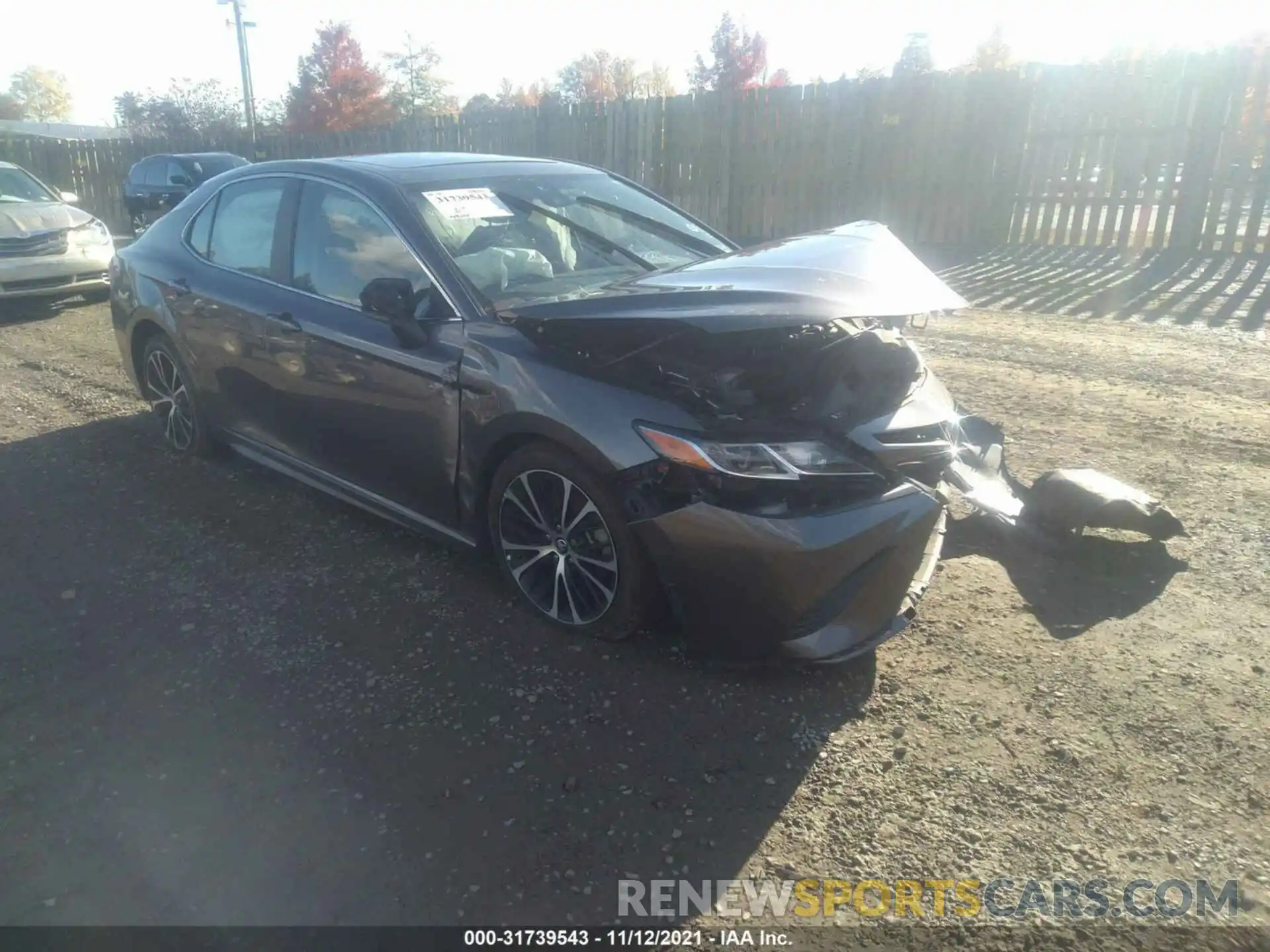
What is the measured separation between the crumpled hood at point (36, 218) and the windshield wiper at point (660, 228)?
827cm

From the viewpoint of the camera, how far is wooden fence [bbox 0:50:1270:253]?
10398 mm

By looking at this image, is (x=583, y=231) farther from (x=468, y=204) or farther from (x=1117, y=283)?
(x=1117, y=283)

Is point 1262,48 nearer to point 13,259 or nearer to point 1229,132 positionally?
point 1229,132

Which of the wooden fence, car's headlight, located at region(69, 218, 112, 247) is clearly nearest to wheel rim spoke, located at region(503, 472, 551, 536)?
car's headlight, located at region(69, 218, 112, 247)

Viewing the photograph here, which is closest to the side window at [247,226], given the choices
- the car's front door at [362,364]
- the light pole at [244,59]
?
the car's front door at [362,364]

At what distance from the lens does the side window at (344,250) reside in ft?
12.6

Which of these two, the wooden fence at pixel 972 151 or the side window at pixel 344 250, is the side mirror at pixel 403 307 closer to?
the side window at pixel 344 250

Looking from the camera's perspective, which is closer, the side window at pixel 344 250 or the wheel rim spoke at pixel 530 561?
the wheel rim spoke at pixel 530 561

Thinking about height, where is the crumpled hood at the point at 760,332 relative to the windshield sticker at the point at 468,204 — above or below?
below

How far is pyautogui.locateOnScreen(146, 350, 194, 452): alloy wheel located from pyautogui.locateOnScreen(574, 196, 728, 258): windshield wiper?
2.57 metres

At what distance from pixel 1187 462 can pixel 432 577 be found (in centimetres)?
396

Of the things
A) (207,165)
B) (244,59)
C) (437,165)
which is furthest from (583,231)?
(244,59)

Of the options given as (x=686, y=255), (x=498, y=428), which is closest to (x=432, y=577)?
(x=498, y=428)

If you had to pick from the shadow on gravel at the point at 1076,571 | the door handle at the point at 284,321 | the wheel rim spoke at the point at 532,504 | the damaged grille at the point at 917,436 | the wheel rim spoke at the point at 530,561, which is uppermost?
the door handle at the point at 284,321
